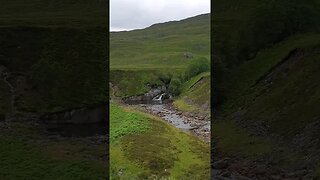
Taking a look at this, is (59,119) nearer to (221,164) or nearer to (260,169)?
(221,164)

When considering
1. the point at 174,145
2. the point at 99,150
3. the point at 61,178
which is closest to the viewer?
the point at 61,178

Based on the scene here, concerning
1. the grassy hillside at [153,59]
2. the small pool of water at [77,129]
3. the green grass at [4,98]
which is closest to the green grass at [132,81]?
the grassy hillside at [153,59]

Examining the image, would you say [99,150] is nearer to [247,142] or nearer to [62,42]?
[247,142]

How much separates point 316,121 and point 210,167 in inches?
258

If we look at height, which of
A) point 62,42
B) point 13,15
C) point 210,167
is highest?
point 13,15

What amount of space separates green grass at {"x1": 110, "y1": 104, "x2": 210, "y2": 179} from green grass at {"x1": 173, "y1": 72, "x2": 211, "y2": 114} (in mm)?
14140

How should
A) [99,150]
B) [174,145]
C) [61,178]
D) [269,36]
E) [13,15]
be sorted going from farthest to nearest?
[269,36], [13,15], [174,145], [99,150], [61,178]

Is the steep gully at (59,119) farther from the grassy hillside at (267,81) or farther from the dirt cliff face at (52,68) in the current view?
the grassy hillside at (267,81)

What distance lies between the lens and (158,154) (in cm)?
3048

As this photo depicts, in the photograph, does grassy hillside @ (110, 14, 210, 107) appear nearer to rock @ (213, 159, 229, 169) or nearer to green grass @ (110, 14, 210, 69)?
green grass @ (110, 14, 210, 69)

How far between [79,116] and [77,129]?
7.23ft

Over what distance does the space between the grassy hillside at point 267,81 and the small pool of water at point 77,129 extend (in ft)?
A: 24.1

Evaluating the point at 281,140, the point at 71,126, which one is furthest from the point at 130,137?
the point at 281,140

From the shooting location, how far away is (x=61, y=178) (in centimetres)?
2291
